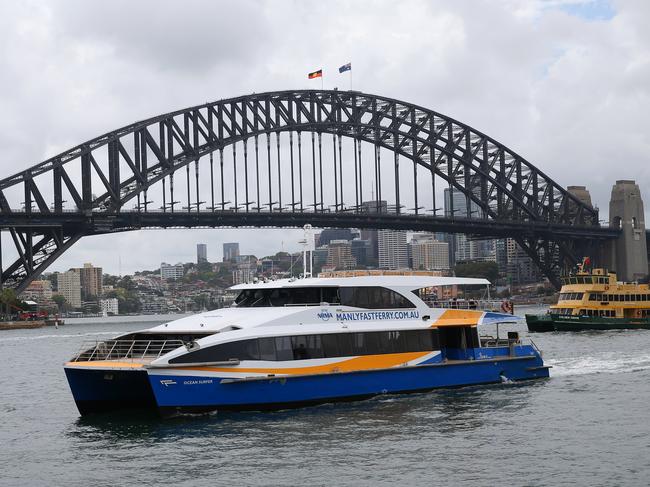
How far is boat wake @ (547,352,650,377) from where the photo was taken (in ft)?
126

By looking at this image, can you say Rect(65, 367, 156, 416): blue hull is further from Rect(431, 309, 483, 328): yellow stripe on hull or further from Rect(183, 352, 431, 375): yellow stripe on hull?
Rect(431, 309, 483, 328): yellow stripe on hull

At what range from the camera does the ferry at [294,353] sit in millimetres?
26469

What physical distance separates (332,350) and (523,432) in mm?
5641

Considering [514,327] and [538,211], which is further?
[538,211]

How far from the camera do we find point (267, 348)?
89.6 feet

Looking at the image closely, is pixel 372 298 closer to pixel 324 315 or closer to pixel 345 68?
pixel 324 315

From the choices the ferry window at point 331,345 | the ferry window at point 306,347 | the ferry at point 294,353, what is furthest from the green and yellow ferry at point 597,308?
the ferry window at point 306,347

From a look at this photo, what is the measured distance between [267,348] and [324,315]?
8.09ft

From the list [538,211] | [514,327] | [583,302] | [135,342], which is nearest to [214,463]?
[135,342]

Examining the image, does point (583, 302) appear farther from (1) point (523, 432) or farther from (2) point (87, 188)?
(2) point (87, 188)

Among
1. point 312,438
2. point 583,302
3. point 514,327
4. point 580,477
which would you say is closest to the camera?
point 580,477

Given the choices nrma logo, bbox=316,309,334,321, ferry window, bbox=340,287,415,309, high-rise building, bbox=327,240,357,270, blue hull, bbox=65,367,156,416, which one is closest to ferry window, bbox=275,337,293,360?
nrma logo, bbox=316,309,334,321

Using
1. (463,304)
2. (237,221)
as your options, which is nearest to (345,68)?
(237,221)

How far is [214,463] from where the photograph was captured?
880 inches
